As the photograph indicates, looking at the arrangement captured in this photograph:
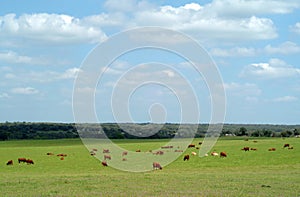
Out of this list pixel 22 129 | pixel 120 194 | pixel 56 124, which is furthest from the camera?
pixel 56 124

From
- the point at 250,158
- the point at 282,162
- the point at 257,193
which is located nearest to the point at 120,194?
the point at 257,193

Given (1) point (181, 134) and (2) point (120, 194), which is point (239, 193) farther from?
(1) point (181, 134)

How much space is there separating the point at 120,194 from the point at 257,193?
19.1 ft

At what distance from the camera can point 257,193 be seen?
2106cm

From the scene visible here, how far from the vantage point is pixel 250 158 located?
48.9 m

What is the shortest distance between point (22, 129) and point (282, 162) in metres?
126

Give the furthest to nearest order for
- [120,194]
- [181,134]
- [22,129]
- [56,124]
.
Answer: [56,124] < [22,129] < [181,134] < [120,194]

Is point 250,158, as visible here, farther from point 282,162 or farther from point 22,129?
point 22,129

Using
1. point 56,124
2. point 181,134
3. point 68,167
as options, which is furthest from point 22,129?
point 68,167

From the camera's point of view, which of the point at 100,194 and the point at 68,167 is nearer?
the point at 100,194

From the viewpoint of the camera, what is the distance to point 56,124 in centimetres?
17700

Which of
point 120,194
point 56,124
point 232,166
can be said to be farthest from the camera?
point 56,124

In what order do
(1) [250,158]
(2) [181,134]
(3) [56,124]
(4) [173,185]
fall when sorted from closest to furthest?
(4) [173,185] < (1) [250,158] < (2) [181,134] < (3) [56,124]

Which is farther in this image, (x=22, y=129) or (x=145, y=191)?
(x=22, y=129)
